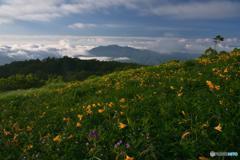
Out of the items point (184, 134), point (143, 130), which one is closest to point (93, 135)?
point (143, 130)

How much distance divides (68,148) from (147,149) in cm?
200

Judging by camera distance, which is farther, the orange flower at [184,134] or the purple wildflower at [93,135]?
the purple wildflower at [93,135]

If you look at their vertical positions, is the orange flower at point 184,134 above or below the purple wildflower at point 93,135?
above

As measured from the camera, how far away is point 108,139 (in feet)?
22.7

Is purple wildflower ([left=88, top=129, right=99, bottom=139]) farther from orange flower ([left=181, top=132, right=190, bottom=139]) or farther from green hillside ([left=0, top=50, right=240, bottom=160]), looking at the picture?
orange flower ([left=181, top=132, right=190, bottom=139])

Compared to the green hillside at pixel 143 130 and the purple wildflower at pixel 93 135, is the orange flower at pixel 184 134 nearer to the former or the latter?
the green hillside at pixel 143 130

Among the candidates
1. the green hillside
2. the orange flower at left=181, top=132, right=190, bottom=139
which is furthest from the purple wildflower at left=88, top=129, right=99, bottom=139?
the orange flower at left=181, top=132, right=190, bottom=139

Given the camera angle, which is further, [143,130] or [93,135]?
[93,135]

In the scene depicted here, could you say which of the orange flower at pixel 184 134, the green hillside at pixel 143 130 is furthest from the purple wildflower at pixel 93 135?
the orange flower at pixel 184 134

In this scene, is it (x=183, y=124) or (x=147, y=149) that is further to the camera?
(x=183, y=124)

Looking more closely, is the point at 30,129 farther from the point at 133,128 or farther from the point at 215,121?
the point at 215,121

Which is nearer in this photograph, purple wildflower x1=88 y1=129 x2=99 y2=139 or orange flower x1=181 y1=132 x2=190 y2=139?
orange flower x1=181 y1=132 x2=190 y2=139

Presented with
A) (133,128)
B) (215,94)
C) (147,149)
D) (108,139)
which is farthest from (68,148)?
(215,94)

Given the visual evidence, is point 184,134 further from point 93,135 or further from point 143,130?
point 93,135
